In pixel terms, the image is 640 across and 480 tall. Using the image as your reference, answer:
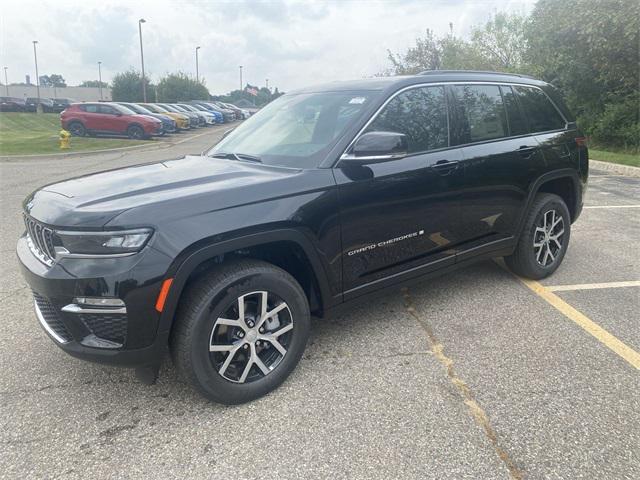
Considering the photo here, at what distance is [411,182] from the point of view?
3.30m

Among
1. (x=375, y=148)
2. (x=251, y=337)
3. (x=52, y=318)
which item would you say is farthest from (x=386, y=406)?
(x=52, y=318)

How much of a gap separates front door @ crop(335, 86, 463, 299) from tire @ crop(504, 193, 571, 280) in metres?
0.99

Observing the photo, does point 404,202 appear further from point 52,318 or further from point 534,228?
point 52,318

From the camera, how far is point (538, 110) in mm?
4441

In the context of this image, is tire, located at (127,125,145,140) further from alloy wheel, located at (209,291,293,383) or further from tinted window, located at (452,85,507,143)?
alloy wheel, located at (209,291,293,383)

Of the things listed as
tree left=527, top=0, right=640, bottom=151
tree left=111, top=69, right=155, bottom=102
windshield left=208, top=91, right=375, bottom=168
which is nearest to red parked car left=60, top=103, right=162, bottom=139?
tree left=527, top=0, right=640, bottom=151

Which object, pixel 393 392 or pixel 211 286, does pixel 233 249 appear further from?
pixel 393 392

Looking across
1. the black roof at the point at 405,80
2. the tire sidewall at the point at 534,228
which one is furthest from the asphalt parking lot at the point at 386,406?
the black roof at the point at 405,80

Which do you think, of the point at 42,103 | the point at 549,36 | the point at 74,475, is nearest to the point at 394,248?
the point at 74,475

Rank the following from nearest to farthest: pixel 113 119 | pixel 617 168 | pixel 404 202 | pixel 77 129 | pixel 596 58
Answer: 1. pixel 404 202
2. pixel 617 168
3. pixel 596 58
4. pixel 113 119
5. pixel 77 129

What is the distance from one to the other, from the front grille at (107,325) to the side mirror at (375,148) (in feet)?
5.15

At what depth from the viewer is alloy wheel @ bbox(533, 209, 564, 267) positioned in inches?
173

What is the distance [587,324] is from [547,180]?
1.36 meters

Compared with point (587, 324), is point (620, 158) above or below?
above
